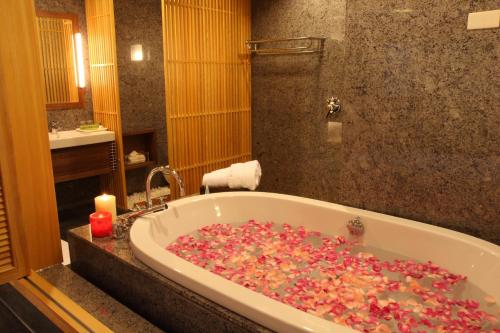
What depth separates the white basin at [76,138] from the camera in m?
3.39

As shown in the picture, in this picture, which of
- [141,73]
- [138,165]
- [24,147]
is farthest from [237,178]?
[141,73]

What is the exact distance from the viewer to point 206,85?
12.1 ft

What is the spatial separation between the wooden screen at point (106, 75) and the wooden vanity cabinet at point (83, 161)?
0.29ft

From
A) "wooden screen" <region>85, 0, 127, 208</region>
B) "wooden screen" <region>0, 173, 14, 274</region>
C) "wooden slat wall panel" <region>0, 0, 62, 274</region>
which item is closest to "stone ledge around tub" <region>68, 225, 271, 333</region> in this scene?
"wooden slat wall panel" <region>0, 0, 62, 274</region>

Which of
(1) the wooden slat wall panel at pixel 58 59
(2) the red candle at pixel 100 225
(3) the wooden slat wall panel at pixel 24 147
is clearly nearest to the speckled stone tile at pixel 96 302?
(3) the wooden slat wall panel at pixel 24 147

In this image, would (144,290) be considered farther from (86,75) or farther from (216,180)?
(86,75)

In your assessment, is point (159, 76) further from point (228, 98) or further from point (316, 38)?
point (316, 38)

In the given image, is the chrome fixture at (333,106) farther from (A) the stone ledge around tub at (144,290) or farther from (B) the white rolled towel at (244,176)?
(A) the stone ledge around tub at (144,290)

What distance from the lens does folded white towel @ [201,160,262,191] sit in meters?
2.82

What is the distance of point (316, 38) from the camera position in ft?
11.1

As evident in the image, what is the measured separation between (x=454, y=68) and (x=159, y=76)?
3.19 m

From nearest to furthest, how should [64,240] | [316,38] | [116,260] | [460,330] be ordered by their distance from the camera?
[460,330] → [116,260] → [64,240] → [316,38]

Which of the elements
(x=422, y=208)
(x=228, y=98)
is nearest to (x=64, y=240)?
(x=228, y=98)

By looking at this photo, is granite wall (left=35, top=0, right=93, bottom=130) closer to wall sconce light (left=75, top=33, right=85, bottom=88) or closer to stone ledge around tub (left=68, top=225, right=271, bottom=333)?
wall sconce light (left=75, top=33, right=85, bottom=88)
